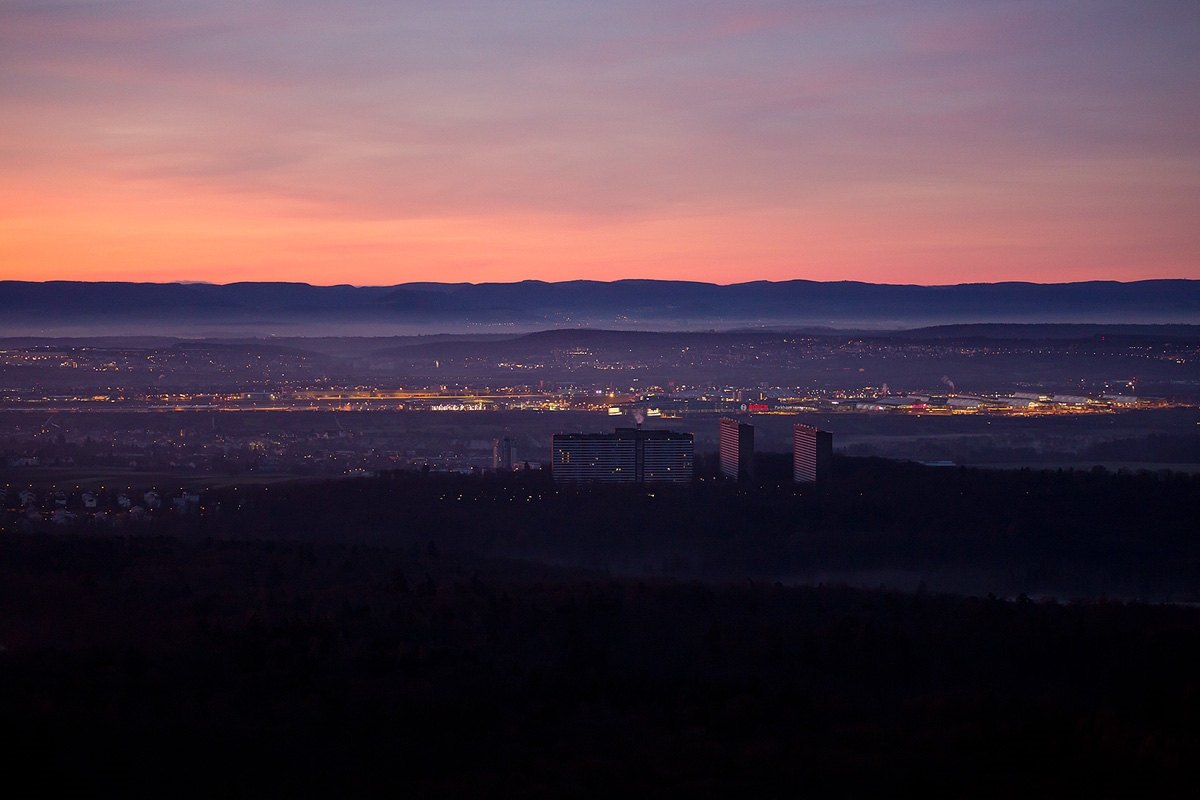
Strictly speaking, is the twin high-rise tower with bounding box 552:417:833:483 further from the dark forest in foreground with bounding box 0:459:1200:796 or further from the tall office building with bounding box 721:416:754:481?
the dark forest in foreground with bounding box 0:459:1200:796

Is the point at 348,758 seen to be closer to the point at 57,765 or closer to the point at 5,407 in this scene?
the point at 57,765

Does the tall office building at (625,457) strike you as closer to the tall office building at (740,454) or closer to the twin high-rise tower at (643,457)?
the twin high-rise tower at (643,457)

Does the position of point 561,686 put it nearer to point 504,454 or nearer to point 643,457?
point 643,457

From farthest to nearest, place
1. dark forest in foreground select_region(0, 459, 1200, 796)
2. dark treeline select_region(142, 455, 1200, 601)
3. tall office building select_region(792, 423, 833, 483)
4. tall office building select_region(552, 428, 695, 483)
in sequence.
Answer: tall office building select_region(552, 428, 695, 483) → tall office building select_region(792, 423, 833, 483) → dark treeline select_region(142, 455, 1200, 601) → dark forest in foreground select_region(0, 459, 1200, 796)

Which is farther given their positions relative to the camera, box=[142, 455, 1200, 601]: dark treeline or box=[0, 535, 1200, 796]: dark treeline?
box=[142, 455, 1200, 601]: dark treeline

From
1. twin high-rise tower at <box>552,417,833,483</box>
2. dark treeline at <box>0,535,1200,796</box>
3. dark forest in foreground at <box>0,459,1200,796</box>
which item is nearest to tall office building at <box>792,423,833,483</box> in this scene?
twin high-rise tower at <box>552,417,833,483</box>

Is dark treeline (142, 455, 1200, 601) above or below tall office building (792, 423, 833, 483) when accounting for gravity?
below

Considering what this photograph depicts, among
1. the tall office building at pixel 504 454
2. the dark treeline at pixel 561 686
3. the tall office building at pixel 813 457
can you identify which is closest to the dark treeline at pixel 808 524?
the tall office building at pixel 813 457
